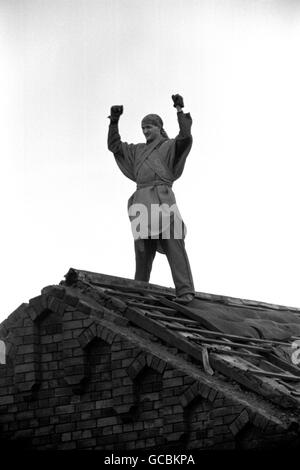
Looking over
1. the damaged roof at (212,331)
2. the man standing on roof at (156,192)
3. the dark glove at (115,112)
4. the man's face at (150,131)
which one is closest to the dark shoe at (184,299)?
the man standing on roof at (156,192)

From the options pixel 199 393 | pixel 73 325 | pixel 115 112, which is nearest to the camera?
pixel 199 393

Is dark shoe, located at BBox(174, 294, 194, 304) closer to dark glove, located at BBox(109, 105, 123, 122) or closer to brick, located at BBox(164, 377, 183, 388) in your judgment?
dark glove, located at BBox(109, 105, 123, 122)

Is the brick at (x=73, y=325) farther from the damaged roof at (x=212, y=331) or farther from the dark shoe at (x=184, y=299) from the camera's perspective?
the dark shoe at (x=184, y=299)

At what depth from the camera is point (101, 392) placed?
128 ft

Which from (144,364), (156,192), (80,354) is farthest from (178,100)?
(144,364)

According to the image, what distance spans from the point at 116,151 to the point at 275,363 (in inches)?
265

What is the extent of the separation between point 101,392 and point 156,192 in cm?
678

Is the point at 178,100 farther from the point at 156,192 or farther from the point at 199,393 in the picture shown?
the point at 199,393

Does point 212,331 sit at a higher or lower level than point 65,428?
higher

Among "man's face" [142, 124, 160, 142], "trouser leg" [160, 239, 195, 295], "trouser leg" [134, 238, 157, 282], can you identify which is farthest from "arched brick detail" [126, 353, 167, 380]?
"man's face" [142, 124, 160, 142]
